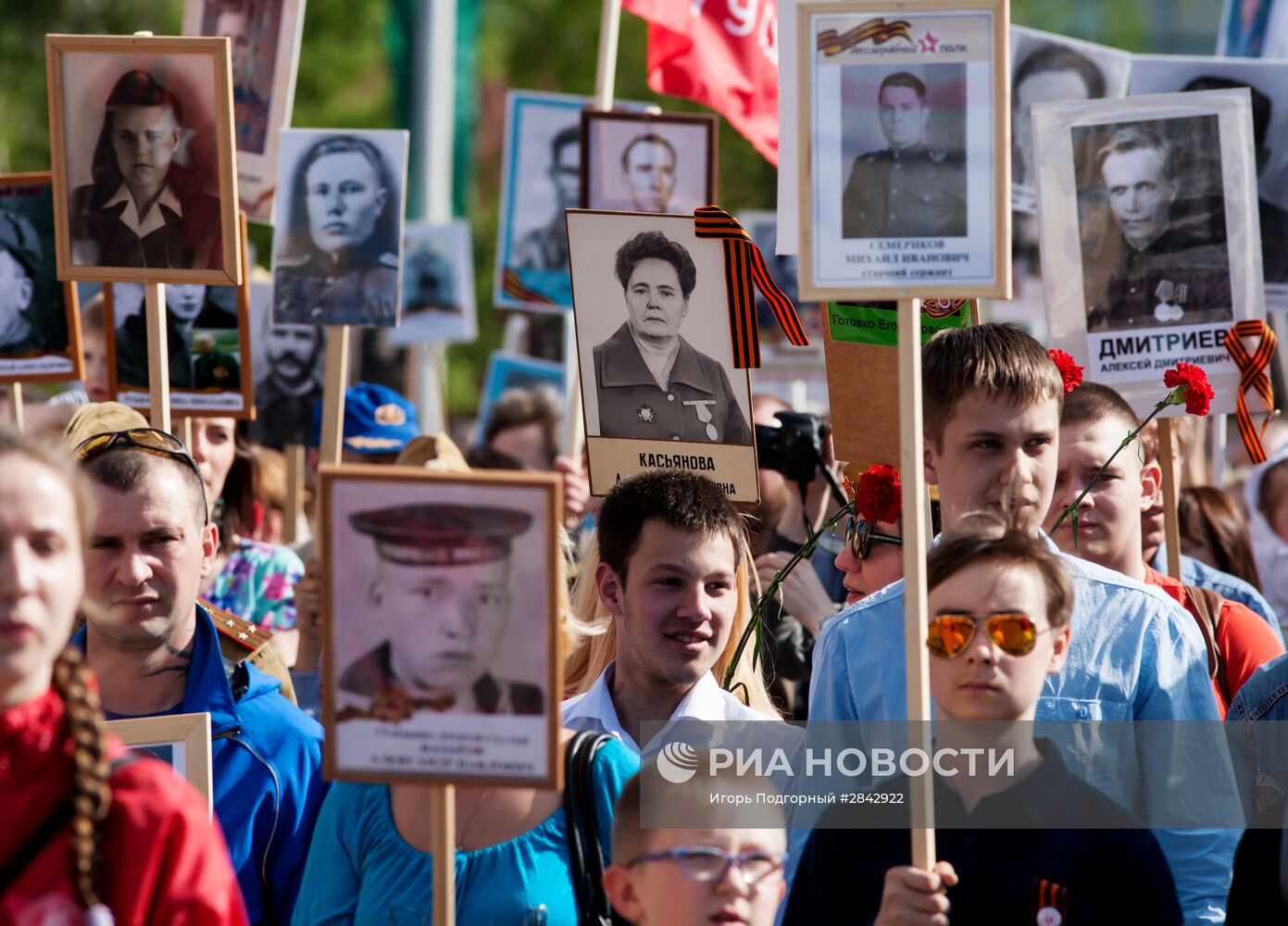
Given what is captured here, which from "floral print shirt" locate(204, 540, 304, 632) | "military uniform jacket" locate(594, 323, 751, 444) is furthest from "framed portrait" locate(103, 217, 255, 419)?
"military uniform jacket" locate(594, 323, 751, 444)

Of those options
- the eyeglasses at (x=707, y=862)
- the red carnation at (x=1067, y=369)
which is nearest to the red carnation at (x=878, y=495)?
the red carnation at (x=1067, y=369)

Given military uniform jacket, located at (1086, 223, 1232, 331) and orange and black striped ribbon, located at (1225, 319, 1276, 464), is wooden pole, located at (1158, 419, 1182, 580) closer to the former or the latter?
orange and black striped ribbon, located at (1225, 319, 1276, 464)

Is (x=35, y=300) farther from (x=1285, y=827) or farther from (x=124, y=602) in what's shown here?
(x=1285, y=827)

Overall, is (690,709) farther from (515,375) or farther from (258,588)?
(515,375)

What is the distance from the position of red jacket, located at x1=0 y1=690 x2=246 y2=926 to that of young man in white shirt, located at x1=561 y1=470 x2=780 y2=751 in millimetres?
1461

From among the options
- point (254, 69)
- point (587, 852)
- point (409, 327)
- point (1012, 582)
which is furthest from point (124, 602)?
point (409, 327)

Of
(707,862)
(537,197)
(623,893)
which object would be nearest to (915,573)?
(707,862)

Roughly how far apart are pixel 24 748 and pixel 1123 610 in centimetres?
190

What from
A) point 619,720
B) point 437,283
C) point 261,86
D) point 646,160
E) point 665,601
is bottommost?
point 619,720

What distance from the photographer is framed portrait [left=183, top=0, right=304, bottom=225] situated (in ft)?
19.0

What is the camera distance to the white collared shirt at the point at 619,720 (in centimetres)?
339

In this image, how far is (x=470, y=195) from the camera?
66.4 feet

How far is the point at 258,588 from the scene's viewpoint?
202 inches

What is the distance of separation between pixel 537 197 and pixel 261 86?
1969 mm
